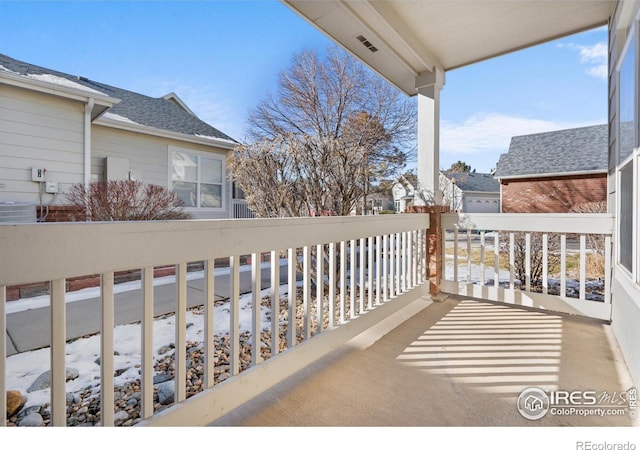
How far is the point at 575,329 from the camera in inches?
92.3

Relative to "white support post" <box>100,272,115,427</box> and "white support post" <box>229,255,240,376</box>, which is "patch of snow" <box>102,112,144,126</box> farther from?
"white support post" <box>100,272,115,427</box>

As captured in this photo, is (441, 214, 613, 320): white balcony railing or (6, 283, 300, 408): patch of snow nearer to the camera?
(6, 283, 300, 408): patch of snow

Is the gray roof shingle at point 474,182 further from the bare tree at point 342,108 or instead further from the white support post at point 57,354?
the white support post at point 57,354

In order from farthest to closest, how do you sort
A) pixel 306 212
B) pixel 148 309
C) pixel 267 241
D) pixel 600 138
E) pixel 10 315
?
1. pixel 600 138
2. pixel 306 212
3. pixel 10 315
4. pixel 267 241
5. pixel 148 309

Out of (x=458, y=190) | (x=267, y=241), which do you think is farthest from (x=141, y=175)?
(x=458, y=190)

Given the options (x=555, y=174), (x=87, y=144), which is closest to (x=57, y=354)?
(x=87, y=144)

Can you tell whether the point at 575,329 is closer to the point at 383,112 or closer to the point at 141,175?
the point at 141,175

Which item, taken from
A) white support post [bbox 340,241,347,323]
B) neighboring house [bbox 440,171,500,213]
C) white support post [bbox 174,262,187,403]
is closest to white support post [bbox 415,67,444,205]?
white support post [bbox 340,241,347,323]

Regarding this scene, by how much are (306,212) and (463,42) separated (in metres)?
2.15

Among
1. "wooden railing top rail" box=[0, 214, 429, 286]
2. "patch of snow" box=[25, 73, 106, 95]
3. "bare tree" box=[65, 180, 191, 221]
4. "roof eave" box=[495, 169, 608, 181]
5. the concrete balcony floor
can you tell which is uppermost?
"patch of snow" box=[25, 73, 106, 95]

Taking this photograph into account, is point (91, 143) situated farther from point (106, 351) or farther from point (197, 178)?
point (106, 351)

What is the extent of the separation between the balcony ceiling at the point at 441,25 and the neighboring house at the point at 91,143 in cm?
359

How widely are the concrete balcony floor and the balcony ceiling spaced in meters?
2.33

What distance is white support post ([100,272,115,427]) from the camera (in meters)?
0.97
